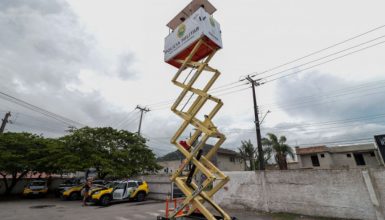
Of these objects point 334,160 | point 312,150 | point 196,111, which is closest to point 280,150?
point 312,150

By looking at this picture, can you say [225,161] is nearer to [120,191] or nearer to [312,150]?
[312,150]

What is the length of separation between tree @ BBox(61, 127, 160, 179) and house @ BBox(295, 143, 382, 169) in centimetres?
2091

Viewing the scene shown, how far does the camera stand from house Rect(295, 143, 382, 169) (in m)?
25.0

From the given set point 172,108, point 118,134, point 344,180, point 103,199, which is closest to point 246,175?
point 344,180

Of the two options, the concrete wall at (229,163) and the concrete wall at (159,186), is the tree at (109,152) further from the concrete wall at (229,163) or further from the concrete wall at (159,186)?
the concrete wall at (229,163)

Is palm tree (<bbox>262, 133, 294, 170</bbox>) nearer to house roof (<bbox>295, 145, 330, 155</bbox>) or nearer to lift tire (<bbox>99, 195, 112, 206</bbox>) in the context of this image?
house roof (<bbox>295, 145, 330, 155</bbox>)

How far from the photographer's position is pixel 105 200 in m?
14.0

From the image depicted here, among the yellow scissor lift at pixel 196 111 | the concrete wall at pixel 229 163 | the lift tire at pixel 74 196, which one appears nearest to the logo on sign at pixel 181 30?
the yellow scissor lift at pixel 196 111

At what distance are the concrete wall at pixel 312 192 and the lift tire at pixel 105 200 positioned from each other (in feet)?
27.6

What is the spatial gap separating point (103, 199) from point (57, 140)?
34.0 ft

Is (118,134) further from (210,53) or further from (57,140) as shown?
(210,53)

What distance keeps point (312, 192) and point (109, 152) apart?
1784 centimetres

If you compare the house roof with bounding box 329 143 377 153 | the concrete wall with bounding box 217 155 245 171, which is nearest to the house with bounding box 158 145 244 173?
the concrete wall with bounding box 217 155 245 171

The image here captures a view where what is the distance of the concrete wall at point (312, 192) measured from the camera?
7.79 m
